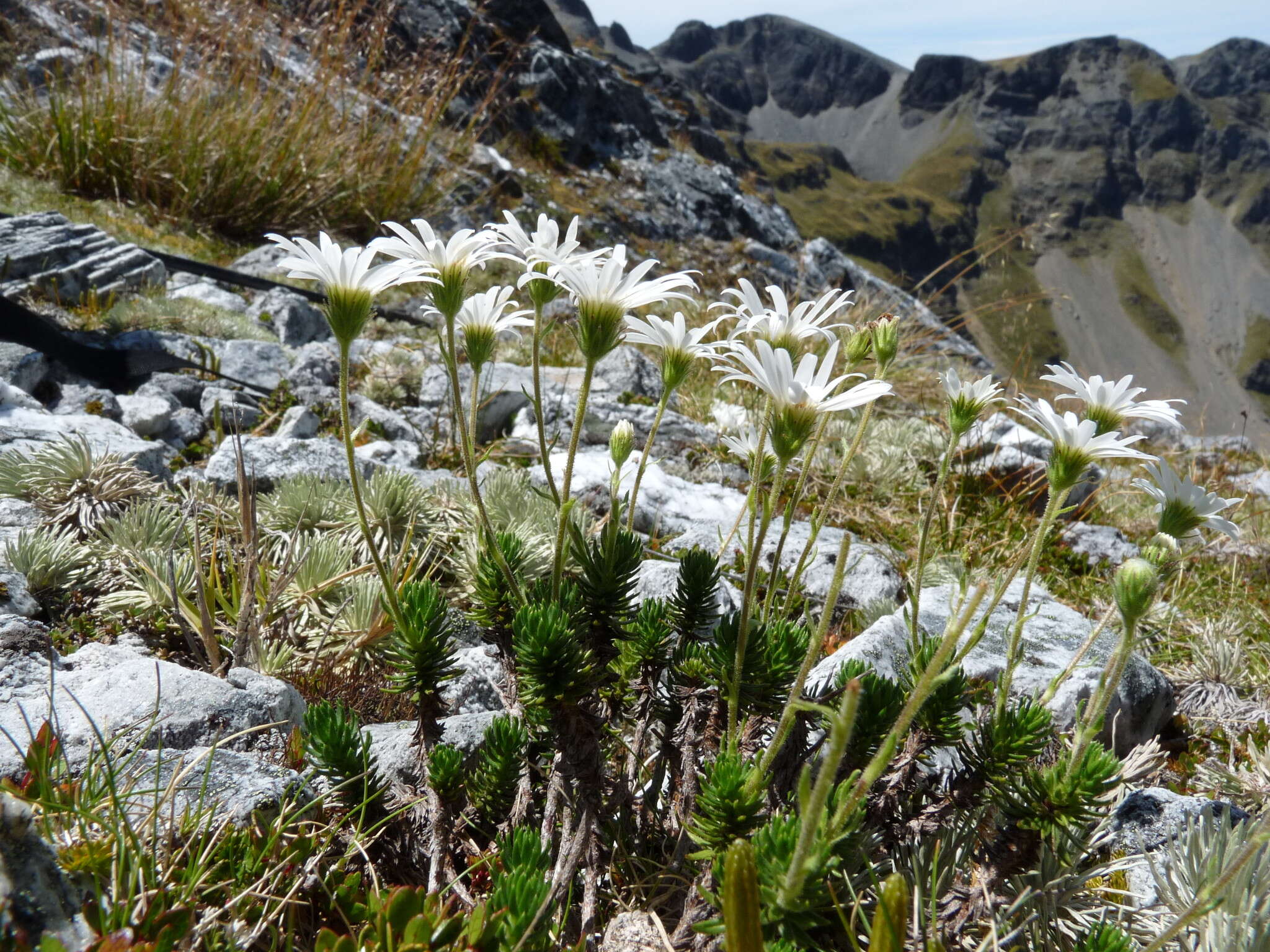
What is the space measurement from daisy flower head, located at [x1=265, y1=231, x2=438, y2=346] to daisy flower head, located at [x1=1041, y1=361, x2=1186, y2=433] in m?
1.38

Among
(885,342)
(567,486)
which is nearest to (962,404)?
(885,342)

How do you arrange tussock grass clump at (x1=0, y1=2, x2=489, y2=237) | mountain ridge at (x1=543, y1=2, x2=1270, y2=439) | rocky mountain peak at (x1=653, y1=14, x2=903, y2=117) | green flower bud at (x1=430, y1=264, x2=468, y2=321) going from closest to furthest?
green flower bud at (x1=430, y1=264, x2=468, y2=321), tussock grass clump at (x1=0, y1=2, x2=489, y2=237), mountain ridge at (x1=543, y1=2, x2=1270, y2=439), rocky mountain peak at (x1=653, y1=14, x2=903, y2=117)

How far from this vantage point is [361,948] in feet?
3.80

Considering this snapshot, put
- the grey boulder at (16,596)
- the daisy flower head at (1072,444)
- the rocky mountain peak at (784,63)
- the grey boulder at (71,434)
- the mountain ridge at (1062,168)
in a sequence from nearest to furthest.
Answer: the daisy flower head at (1072,444) < the grey boulder at (16,596) < the grey boulder at (71,434) < the mountain ridge at (1062,168) < the rocky mountain peak at (784,63)

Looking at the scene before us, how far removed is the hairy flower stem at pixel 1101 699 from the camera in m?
1.28

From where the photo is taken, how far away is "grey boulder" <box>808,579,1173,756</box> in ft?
7.55

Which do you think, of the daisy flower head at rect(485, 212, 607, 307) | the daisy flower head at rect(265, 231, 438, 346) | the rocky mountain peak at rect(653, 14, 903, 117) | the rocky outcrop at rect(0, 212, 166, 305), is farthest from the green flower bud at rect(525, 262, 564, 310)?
the rocky mountain peak at rect(653, 14, 903, 117)

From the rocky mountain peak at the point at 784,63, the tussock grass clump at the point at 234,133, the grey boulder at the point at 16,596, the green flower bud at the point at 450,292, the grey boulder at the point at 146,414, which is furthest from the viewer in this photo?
the rocky mountain peak at the point at 784,63

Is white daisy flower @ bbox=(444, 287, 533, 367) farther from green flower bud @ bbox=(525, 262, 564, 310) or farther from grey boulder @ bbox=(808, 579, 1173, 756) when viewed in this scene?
grey boulder @ bbox=(808, 579, 1173, 756)

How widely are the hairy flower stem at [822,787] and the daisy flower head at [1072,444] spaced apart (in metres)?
0.79

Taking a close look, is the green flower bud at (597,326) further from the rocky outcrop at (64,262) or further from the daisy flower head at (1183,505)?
the rocky outcrop at (64,262)

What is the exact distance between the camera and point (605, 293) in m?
1.53

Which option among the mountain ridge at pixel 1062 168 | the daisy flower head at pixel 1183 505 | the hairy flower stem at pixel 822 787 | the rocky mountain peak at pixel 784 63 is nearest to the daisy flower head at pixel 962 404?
the daisy flower head at pixel 1183 505

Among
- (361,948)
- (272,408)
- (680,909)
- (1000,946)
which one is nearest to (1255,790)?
(1000,946)
